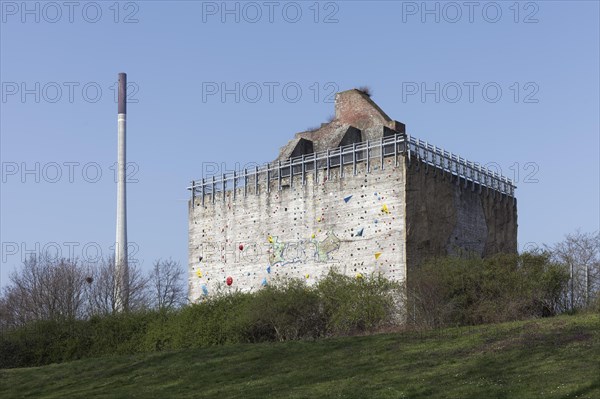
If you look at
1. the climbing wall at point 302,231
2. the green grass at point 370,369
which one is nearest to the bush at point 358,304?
the climbing wall at point 302,231

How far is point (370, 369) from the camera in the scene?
82.9 feet

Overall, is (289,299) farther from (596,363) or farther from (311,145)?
(596,363)

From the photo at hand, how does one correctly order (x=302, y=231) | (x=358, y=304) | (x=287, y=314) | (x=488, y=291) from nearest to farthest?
(x=488, y=291), (x=358, y=304), (x=287, y=314), (x=302, y=231)

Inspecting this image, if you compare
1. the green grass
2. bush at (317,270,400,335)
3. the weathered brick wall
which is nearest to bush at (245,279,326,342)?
bush at (317,270,400,335)

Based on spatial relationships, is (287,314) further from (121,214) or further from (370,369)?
(121,214)

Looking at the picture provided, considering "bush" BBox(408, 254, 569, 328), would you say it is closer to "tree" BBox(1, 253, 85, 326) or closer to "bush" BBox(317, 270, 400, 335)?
"bush" BBox(317, 270, 400, 335)

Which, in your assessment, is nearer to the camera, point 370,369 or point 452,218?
point 370,369

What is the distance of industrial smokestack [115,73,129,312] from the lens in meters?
58.3

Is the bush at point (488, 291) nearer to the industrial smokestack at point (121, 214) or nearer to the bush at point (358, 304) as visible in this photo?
the bush at point (358, 304)

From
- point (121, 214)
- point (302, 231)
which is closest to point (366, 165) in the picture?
point (302, 231)

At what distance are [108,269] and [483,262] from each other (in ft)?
98.8

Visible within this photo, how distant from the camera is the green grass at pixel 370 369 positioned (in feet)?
70.0

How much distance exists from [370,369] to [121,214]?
3939 centimetres

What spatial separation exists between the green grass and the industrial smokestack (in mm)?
23624
